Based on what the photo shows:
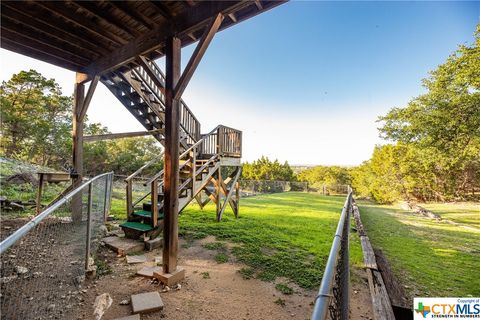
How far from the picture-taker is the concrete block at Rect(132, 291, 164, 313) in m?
2.33

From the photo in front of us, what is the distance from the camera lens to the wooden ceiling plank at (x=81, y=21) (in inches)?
120

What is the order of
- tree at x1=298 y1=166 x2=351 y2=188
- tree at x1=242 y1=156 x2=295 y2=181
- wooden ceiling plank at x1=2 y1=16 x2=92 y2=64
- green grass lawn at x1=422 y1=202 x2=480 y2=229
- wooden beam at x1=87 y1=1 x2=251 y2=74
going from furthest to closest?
tree at x1=298 y1=166 x2=351 y2=188 → tree at x1=242 y1=156 x2=295 y2=181 → green grass lawn at x1=422 y1=202 x2=480 y2=229 → wooden ceiling plank at x1=2 y1=16 x2=92 y2=64 → wooden beam at x1=87 y1=1 x2=251 y2=74

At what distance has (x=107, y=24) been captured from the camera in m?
3.47

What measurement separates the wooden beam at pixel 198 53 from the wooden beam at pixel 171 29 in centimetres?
12

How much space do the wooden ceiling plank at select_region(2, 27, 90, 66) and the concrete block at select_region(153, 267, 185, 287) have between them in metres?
4.78

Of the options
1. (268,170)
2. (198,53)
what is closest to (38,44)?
(198,53)

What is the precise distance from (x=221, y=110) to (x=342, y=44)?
29.2 feet

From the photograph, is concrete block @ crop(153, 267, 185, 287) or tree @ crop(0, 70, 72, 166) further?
tree @ crop(0, 70, 72, 166)

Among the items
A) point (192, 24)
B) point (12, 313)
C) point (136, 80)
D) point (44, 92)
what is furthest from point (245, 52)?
point (44, 92)

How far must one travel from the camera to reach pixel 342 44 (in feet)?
31.3

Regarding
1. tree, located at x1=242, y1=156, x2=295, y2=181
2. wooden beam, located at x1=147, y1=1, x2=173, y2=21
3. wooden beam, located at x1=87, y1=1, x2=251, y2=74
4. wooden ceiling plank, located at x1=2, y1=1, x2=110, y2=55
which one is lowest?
tree, located at x1=242, y1=156, x2=295, y2=181

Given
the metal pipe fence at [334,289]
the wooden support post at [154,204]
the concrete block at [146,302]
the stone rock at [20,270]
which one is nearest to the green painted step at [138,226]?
the wooden support post at [154,204]

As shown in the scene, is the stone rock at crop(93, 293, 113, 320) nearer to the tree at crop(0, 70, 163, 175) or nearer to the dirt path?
the dirt path

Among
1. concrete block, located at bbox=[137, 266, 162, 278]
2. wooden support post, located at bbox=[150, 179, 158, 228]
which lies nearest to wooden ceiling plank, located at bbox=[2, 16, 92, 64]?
wooden support post, located at bbox=[150, 179, 158, 228]
